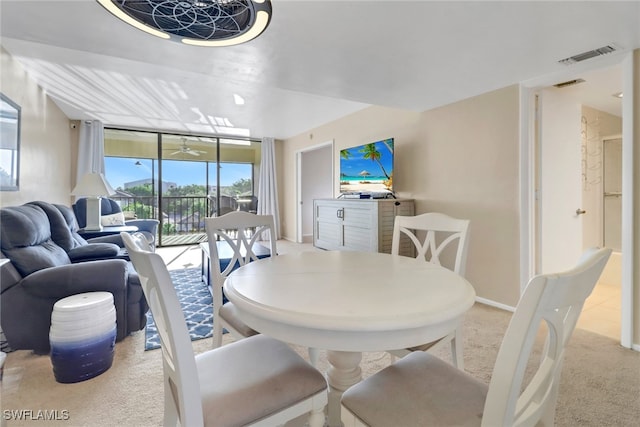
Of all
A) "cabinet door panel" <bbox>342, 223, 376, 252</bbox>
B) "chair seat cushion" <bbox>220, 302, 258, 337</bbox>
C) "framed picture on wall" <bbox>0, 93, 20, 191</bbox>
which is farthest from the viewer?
"cabinet door panel" <bbox>342, 223, 376, 252</bbox>

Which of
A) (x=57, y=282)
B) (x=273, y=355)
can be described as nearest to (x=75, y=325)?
(x=57, y=282)

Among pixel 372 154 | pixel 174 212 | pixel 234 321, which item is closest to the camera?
pixel 234 321

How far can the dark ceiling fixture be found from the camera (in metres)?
1.44

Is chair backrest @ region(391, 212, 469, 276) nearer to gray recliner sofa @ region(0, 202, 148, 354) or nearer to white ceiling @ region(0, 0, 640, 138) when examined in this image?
white ceiling @ region(0, 0, 640, 138)

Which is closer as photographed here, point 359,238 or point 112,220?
point 359,238

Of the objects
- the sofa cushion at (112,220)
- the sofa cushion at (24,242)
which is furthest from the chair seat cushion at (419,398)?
the sofa cushion at (112,220)

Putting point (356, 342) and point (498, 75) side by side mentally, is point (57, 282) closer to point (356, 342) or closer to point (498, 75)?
point (356, 342)

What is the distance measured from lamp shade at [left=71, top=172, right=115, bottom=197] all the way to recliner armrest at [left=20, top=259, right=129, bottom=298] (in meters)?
2.10

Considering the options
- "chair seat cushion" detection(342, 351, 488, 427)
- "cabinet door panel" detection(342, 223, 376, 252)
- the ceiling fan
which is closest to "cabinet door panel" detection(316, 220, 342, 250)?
"cabinet door panel" detection(342, 223, 376, 252)

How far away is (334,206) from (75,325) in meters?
3.12

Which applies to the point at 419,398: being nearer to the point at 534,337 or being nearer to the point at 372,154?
the point at 534,337

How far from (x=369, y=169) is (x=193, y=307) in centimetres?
272

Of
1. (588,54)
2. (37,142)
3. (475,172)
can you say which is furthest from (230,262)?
(37,142)

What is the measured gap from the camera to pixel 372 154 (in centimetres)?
399
